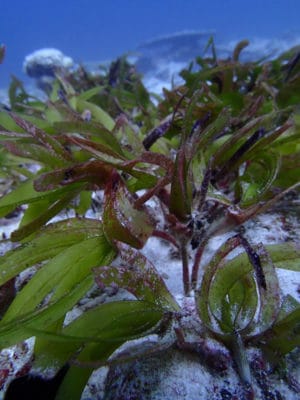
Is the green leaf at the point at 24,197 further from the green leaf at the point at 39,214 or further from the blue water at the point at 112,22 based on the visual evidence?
the blue water at the point at 112,22

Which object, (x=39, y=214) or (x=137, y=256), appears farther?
(x=39, y=214)

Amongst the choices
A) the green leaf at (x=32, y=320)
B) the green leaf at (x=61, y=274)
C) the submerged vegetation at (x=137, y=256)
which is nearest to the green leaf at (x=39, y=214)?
the submerged vegetation at (x=137, y=256)

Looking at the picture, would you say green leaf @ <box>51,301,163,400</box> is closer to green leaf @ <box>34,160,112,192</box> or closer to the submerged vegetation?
the submerged vegetation

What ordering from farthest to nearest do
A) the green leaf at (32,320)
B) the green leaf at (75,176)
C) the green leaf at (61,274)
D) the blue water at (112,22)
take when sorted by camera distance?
the blue water at (112,22)
the green leaf at (75,176)
the green leaf at (61,274)
the green leaf at (32,320)

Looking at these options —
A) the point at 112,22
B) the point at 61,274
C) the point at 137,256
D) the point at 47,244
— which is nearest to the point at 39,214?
the point at 47,244

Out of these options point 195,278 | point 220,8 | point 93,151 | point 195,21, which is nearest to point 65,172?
point 93,151

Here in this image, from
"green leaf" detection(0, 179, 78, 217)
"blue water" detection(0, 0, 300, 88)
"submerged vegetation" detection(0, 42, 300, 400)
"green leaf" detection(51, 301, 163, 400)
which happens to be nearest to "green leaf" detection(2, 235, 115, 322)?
"submerged vegetation" detection(0, 42, 300, 400)

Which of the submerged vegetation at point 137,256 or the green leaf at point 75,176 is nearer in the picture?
the submerged vegetation at point 137,256

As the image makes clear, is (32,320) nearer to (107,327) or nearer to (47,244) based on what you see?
(107,327)
